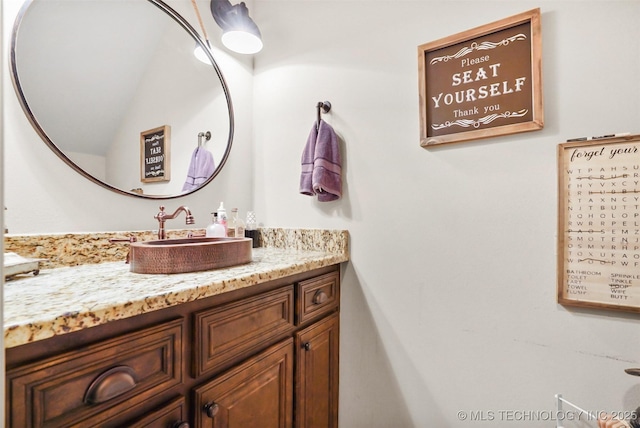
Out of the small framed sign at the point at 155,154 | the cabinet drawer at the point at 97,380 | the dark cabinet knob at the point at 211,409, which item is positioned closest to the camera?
the cabinet drawer at the point at 97,380

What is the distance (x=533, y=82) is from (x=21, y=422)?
1.51 meters

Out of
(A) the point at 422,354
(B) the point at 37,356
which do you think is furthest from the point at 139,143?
(A) the point at 422,354

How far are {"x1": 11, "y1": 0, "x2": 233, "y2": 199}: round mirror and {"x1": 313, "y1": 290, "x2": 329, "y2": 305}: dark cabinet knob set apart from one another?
734 millimetres

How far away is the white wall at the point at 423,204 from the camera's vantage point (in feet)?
3.17

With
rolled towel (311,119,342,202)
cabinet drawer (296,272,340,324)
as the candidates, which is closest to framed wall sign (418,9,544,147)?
rolled towel (311,119,342,202)

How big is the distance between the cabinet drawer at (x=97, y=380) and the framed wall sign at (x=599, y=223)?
46.1 inches

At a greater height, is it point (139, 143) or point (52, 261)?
point (139, 143)

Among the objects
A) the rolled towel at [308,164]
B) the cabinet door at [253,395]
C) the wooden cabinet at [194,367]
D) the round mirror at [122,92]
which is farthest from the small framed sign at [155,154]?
the cabinet door at [253,395]

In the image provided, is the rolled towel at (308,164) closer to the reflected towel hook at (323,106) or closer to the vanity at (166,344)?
the reflected towel hook at (323,106)

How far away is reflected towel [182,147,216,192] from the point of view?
4.61 feet

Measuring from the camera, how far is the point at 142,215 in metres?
1.25

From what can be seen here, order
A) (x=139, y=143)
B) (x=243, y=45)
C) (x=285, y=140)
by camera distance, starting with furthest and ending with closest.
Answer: (x=285, y=140) → (x=243, y=45) → (x=139, y=143)

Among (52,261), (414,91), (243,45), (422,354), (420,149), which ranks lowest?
(422,354)

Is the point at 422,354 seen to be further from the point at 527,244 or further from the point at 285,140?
the point at 285,140
